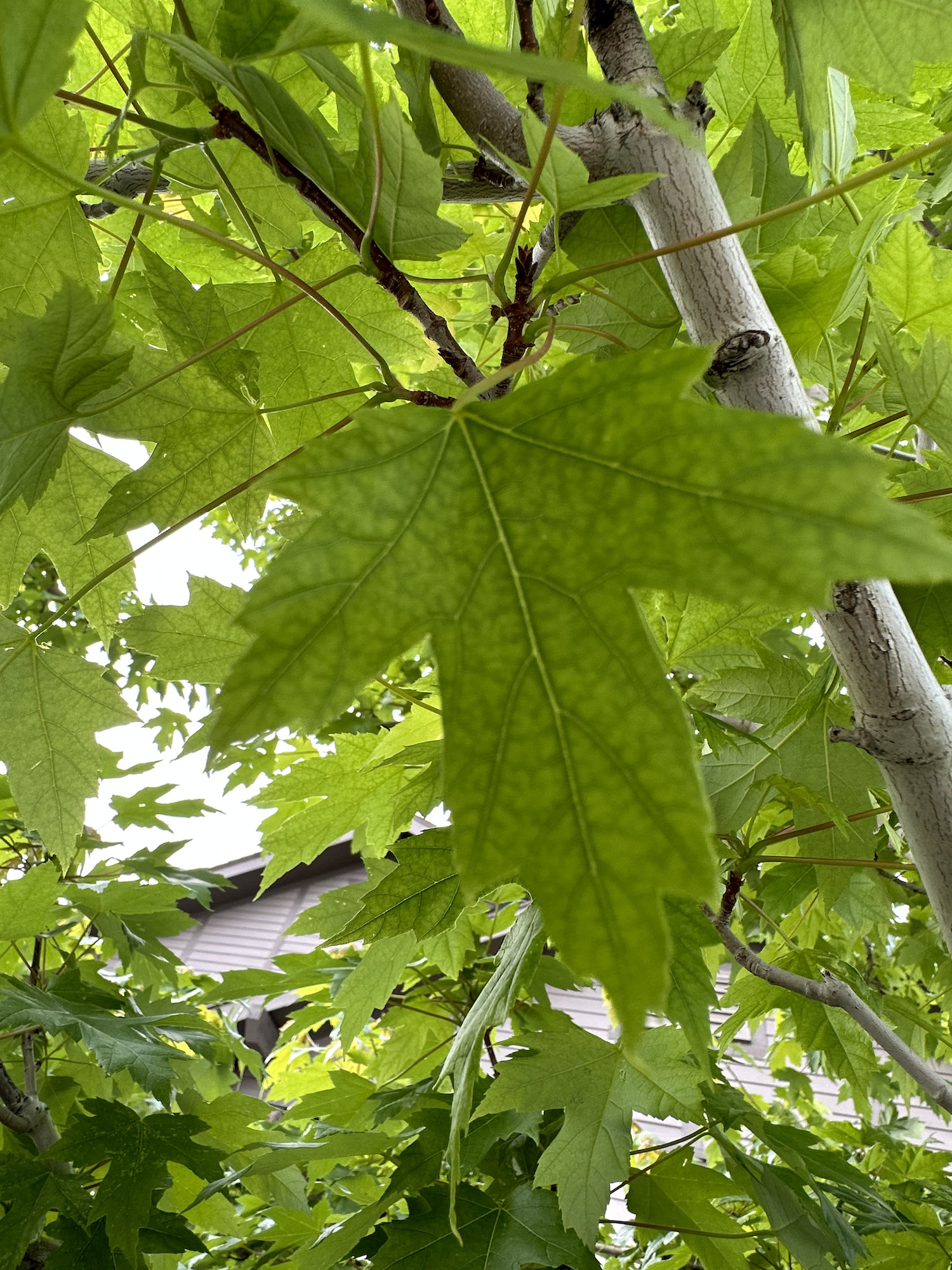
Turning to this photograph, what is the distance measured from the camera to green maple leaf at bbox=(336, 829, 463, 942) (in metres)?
0.87

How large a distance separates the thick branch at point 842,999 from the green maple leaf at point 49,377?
2.54 feet

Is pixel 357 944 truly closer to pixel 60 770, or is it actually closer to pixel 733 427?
pixel 60 770

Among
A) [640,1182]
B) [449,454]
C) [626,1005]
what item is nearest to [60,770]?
[449,454]

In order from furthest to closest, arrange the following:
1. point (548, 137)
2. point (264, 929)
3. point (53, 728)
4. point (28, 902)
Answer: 1. point (264, 929)
2. point (28, 902)
3. point (53, 728)
4. point (548, 137)

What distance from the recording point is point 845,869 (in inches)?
46.1

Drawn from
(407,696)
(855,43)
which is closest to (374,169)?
(855,43)

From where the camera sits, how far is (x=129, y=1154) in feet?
4.13

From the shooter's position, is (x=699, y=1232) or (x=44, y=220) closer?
(x=44, y=220)

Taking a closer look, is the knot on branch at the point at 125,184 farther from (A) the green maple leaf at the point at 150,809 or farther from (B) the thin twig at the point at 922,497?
(A) the green maple leaf at the point at 150,809

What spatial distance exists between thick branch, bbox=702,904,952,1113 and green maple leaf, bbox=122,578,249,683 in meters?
0.59

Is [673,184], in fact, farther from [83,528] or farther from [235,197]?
[83,528]

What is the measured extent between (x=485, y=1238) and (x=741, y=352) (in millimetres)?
984

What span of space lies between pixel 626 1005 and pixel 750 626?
2.45 ft

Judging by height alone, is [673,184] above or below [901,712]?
above
